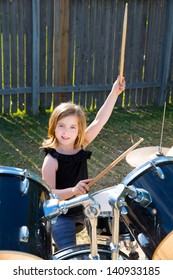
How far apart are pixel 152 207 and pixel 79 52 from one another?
179 inches

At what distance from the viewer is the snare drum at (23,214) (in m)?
2.01

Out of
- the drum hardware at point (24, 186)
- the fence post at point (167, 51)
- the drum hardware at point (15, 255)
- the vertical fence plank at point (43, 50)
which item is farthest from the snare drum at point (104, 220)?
the fence post at point (167, 51)

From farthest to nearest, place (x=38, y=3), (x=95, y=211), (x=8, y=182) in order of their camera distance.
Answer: (x=38, y=3) → (x=8, y=182) → (x=95, y=211)

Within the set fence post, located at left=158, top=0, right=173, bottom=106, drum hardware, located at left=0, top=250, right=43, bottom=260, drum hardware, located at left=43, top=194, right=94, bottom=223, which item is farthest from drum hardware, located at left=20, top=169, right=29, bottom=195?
fence post, located at left=158, top=0, right=173, bottom=106

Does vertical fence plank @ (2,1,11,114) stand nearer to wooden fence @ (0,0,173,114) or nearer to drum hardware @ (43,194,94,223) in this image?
wooden fence @ (0,0,173,114)

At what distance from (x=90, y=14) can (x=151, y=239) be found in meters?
4.81

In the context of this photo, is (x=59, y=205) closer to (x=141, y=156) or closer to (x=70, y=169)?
(x=70, y=169)

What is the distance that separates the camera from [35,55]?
6117 millimetres

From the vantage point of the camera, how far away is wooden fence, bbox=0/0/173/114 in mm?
6074

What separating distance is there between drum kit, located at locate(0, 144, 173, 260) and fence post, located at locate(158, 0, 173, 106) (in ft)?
16.4

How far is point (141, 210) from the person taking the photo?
230 centimetres

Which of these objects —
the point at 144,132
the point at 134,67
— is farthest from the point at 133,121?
the point at 134,67

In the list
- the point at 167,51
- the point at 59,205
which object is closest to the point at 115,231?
the point at 59,205
